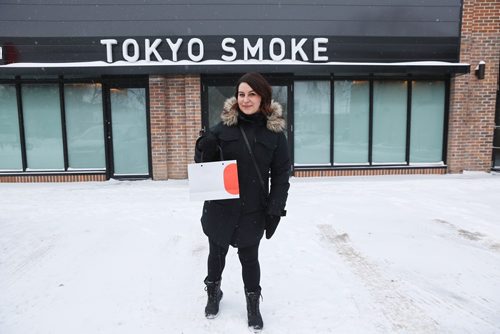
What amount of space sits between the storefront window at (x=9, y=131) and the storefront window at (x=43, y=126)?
0.24m

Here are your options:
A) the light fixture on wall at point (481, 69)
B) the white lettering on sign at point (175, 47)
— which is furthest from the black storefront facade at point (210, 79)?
the light fixture on wall at point (481, 69)

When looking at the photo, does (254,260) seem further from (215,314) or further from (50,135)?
(50,135)

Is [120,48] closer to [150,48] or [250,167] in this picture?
[150,48]

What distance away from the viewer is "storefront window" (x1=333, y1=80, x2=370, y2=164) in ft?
30.2

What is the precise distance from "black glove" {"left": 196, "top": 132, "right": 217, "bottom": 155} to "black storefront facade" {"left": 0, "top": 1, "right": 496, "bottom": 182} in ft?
19.1

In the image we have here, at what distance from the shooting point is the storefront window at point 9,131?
8945mm

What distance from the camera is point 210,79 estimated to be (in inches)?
349

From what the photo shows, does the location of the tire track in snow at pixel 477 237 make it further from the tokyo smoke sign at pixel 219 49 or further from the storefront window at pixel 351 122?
the tokyo smoke sign at pixel 219 49

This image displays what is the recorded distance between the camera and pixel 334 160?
370 inches

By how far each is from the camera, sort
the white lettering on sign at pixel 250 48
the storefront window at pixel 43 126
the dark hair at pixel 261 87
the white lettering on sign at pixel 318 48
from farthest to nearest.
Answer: the storefront window at pixel 43 126, the white lettering on sign at pixel 318 48, the white lettering on sign at pixel 250 48, the dark hair at pixel 261 87

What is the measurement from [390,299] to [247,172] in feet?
6.04

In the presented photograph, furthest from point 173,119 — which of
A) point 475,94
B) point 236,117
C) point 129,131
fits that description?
point 475,94

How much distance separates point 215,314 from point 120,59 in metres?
7.00

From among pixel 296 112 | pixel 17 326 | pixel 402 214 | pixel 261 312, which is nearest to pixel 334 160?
pixel 296 112
